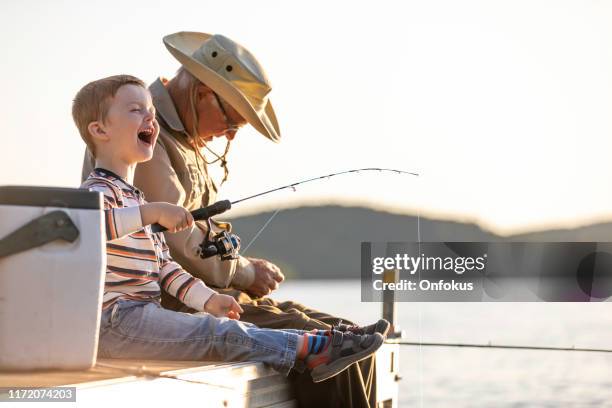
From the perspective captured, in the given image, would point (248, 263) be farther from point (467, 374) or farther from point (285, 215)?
point (467, 374)

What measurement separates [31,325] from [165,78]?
1.79 meters

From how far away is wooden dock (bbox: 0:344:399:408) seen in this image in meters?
2.93

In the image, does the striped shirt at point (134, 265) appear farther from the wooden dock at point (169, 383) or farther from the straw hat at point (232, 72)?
the straw hat at point (232, 72)

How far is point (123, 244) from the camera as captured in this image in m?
3.53

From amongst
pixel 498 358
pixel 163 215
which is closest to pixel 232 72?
pixel 163 215

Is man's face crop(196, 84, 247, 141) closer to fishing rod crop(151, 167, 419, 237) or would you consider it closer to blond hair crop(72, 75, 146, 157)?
fishing rod crop(151, 167, 419, 237)

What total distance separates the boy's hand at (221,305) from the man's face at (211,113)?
102cm

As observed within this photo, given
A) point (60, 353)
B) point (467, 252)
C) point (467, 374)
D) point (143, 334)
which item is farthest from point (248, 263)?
point (467, 374)

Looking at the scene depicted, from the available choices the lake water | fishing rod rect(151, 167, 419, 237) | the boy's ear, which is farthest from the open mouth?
the lake water

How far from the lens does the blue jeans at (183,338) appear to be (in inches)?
139

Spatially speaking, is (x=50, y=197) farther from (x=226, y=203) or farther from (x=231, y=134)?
(x=231, y=134)


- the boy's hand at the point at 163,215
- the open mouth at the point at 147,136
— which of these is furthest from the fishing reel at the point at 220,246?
the boy's hand at the point at 163,215

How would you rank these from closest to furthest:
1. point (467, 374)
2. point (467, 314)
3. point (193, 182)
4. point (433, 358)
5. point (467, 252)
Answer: point (193, 182) → point (467, 252) → point (467, 374) → point (433, 358) → point (467, 314)

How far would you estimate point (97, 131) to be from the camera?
11.9ft
